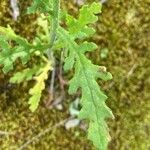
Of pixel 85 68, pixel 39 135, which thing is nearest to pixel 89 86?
pixel 85 68

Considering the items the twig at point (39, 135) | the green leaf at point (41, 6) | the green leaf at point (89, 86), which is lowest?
the twig at point (39, 135)

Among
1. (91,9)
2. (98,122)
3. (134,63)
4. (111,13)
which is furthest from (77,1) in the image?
(98,122)

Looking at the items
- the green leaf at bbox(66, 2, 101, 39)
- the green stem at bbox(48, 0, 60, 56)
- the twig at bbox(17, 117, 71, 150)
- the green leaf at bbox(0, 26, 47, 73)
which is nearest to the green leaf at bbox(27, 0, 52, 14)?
the green stem at bbox(48, 0, 60, 56)

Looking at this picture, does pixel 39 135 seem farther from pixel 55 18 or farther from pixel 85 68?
pixel 55 18

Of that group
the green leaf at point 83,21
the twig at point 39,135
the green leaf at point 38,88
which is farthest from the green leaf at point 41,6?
the twig at point 39,135

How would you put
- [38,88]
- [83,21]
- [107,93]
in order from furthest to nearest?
1. [107,93]
2. [38,88]
3. [83,21]

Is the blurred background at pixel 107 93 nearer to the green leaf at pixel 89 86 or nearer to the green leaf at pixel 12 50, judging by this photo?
the green leaf at pixel 12 50
